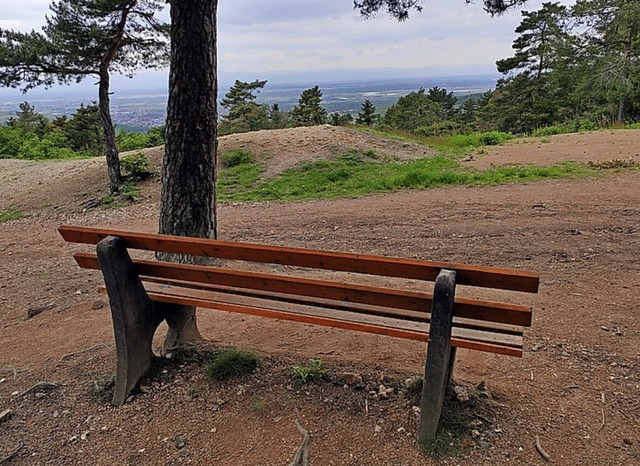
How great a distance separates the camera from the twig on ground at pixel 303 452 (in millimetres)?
2248

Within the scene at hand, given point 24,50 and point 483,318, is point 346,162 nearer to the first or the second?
point 24,50

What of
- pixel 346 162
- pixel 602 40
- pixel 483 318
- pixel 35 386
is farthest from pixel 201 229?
pixel 602 40

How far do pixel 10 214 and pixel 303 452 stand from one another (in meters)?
11.7

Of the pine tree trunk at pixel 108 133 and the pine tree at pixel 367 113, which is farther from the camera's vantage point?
the pine tree at pixel 367 113

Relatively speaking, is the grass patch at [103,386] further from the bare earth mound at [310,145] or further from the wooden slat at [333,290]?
the bare earth mound at [310,145]

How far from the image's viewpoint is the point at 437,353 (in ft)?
7.18

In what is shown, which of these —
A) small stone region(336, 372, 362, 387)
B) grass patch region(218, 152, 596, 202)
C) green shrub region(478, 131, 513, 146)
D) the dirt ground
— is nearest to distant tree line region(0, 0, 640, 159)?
green shrub region(478, 131, 513, 146)

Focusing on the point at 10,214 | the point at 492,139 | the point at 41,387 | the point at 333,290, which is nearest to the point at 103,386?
the point at 41,387

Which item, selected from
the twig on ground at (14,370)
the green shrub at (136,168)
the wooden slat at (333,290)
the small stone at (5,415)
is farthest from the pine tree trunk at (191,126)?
the green shrub at (136,168)

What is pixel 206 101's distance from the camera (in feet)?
11.8

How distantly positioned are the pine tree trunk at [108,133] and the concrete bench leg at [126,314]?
32.2ft

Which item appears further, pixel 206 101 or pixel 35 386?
pixel 206 101

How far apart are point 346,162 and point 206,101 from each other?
354 inches

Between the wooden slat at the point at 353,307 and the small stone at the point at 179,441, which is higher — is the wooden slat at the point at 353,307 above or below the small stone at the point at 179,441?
above
